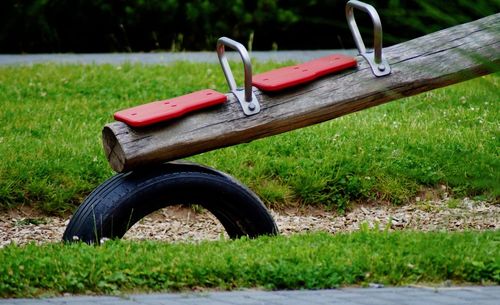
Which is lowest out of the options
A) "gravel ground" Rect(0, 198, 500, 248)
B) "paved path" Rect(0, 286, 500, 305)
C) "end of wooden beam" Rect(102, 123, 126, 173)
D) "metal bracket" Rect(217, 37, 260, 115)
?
"gravel ground" Rect(0, 198, 500, 248)

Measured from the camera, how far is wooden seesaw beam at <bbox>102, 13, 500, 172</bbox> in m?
5.47

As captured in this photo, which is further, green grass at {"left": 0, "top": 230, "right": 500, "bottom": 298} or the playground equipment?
the playground equipment

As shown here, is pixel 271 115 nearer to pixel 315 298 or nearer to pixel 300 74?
pixel 300 74

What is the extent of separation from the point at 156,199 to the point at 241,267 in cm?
105

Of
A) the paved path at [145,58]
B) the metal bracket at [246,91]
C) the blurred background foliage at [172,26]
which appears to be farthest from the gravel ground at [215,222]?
the blurred background foliage at [172,26]

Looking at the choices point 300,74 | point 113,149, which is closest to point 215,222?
point 113,149

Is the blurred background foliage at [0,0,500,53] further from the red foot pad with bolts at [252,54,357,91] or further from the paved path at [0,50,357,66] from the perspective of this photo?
the red foot pad with bolts at [252,54,357,91]

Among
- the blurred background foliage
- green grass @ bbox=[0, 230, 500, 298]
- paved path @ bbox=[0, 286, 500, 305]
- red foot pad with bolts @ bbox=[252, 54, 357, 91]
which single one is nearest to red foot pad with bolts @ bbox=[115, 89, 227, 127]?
red foot pad with bolts @ bbox=[252, 54, 357, 91]

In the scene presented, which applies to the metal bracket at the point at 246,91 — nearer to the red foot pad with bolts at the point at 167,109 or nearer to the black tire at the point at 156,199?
the red foot pad with bolts at the point at 167,109

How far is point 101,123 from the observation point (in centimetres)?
874

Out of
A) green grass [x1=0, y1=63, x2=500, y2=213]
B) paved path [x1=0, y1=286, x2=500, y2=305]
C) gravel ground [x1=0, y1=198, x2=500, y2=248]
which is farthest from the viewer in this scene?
green grass [x1=0, y1=63, x2=500, y2=213]

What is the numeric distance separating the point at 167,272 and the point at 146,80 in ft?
19.0

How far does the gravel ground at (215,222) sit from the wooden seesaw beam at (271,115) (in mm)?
1365

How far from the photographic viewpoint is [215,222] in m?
7.27
